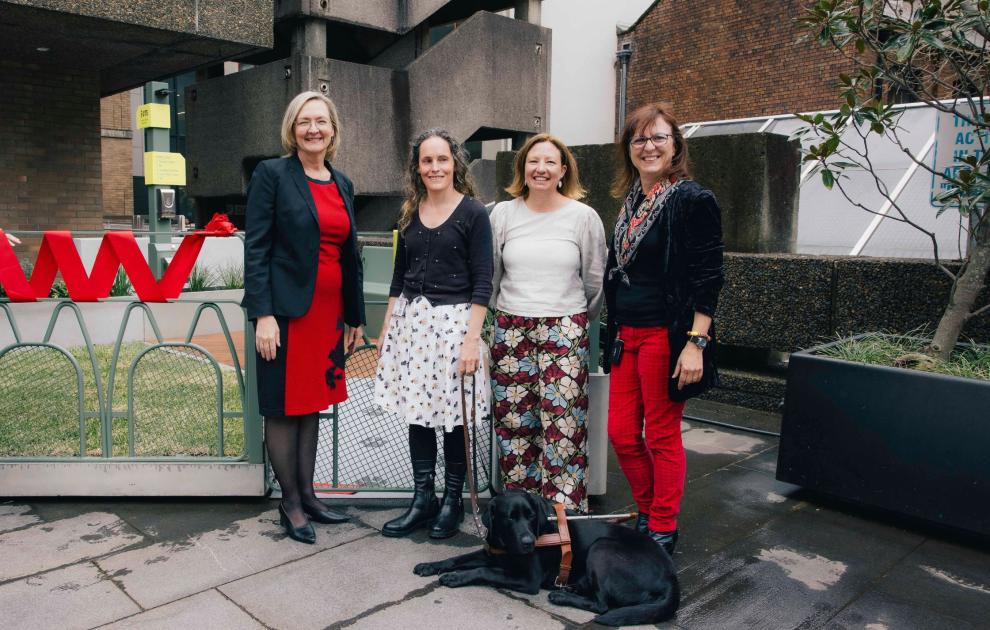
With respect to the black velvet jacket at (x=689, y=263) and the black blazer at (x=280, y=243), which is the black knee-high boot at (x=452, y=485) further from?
the black velvet jacket at (x=689, y=263)

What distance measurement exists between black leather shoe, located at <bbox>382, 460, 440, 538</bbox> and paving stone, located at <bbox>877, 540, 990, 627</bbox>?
210cm

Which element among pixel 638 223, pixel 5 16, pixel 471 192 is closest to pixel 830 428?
pixel 638 223

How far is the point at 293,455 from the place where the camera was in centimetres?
376

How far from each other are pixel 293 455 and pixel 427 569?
→ 932mm

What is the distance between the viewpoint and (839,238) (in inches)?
276

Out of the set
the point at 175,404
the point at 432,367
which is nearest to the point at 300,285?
the point at 432,367

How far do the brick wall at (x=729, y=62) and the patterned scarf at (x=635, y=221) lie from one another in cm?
1560

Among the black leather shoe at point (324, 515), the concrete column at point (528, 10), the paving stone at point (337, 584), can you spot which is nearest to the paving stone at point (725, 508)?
the paving stone at point (337, 584)

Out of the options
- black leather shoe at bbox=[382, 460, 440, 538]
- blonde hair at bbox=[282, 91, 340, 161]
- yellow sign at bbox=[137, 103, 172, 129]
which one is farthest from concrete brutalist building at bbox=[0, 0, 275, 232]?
black leather shoe at bbox=[382, 460, 440, 538]

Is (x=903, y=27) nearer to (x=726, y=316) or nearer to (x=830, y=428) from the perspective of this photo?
(x=830, y=428)

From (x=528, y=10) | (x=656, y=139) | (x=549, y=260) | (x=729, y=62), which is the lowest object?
(x=549, y=260)

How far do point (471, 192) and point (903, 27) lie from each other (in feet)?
7.81

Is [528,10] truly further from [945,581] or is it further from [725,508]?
[945,581]

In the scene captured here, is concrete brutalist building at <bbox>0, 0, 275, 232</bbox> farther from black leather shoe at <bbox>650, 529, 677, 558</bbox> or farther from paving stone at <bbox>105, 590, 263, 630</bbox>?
black leather shoe at <bbox>650, 529, 677, 558</bbox>
